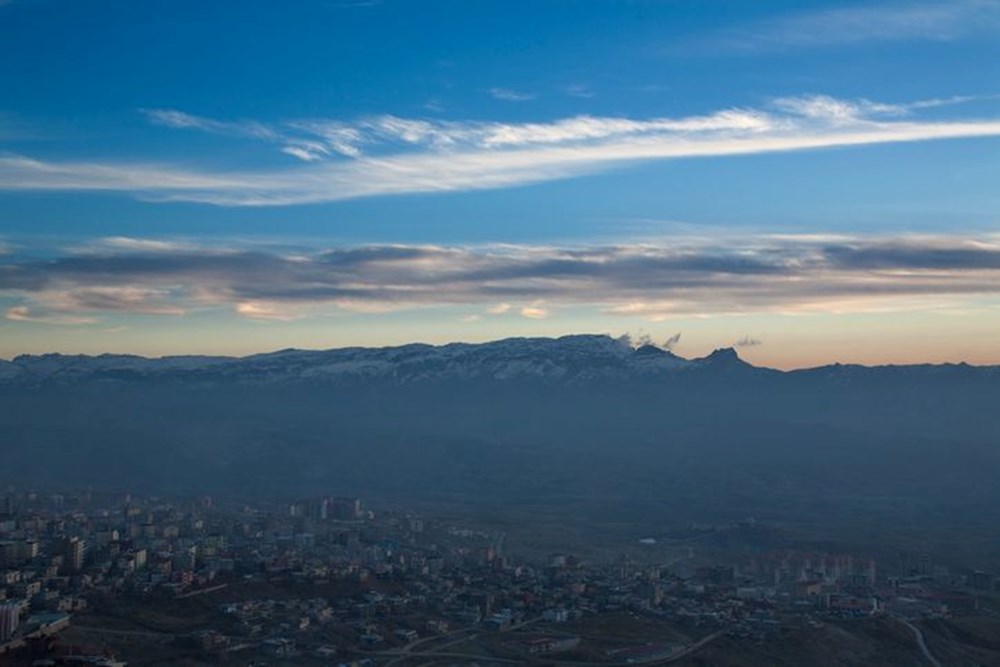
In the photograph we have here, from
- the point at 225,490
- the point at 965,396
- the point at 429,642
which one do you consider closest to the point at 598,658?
the point at 429,642

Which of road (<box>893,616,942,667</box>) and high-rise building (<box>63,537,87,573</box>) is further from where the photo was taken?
high-rise building (<box>63,537,87,573</box>)

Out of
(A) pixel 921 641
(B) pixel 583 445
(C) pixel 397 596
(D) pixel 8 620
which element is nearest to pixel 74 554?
(C) pixel 397 596

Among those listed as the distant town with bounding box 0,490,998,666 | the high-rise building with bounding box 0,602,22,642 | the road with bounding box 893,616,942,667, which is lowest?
the road with bounding box 893,616,942,667

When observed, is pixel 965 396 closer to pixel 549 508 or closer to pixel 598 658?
pixel 549 508

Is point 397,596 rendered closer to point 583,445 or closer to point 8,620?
point 8,620

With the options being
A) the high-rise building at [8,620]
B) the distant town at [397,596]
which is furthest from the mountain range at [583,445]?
the high-rise building at [8,620]

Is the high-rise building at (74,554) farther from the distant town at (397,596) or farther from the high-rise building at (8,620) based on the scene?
the high-rise building at (8,620)

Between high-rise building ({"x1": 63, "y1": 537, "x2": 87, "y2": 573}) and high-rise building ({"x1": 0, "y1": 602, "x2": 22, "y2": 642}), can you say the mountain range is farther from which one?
high-rise building ({"x1": 0, "y1": 602, "x2": 22, "y2": 642})

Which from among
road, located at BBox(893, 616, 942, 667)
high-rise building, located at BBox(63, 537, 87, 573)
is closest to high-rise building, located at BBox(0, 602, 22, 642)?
high-rise building, located at BBox(63, 537, 87, 573)

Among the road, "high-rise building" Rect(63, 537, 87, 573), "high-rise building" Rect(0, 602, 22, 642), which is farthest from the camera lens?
"high-rise building" Rect(63, 537, 87, 573)
